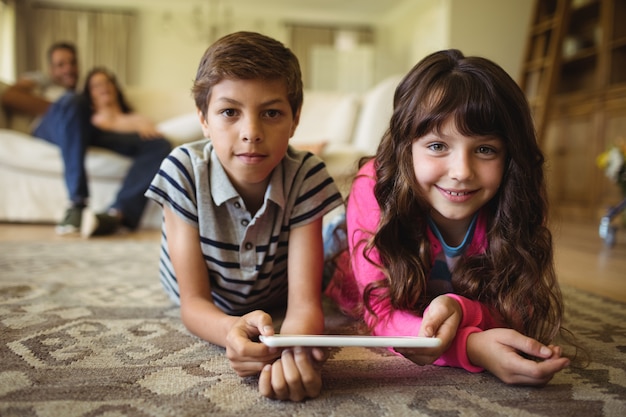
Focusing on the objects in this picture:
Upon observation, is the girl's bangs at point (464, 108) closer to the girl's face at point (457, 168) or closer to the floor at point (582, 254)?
the girl's face at point (457, 168)

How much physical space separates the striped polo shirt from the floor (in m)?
0.53

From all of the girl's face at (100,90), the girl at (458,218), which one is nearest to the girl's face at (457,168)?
the girl at (458,218)

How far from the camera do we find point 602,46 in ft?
10.8

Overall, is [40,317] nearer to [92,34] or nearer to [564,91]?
[564,91]

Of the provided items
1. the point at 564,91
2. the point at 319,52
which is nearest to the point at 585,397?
the point at 564,91

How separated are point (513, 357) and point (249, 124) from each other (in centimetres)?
45

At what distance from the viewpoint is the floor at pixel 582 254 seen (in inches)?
49.5

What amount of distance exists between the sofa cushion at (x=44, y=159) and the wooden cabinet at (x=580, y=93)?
2441 millimetres

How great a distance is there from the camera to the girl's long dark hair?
686 millimetres

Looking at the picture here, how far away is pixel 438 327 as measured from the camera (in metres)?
0.61

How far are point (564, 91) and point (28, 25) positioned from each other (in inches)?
231

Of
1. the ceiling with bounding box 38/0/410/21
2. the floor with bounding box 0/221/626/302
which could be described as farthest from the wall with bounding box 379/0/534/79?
the floor with bounding box 0/221/626/302

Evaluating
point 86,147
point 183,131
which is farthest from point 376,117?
point 86,147

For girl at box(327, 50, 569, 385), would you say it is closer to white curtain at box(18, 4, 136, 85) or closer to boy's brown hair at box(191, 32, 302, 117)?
boy's brown hair at box(191, 32, 302, 117)
